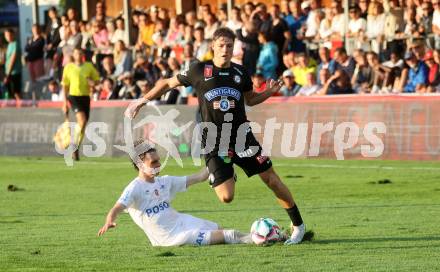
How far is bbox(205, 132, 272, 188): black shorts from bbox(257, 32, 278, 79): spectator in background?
13.4m

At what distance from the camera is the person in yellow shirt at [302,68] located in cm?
2395

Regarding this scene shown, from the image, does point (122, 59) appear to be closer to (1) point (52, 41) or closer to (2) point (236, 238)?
(1) point (52, 41)

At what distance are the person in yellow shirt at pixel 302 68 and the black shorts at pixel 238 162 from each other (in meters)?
12.5

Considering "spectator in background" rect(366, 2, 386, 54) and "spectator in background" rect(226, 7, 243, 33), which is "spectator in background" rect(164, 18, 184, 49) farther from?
"spectator in background" rect(366, 2, 386, 54)

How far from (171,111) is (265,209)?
954 cm

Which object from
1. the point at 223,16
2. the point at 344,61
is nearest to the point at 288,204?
the point at 344,61

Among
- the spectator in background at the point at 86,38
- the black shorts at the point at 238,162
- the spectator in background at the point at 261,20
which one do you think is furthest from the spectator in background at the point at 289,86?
the black shorts at the point at 238,162

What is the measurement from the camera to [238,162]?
452 inches

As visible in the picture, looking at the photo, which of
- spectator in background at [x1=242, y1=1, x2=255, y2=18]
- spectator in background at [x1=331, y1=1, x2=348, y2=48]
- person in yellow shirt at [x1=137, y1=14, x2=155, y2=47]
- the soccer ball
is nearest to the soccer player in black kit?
the soccer ball

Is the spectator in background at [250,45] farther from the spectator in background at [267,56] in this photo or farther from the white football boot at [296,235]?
the white football boot at [296,235]

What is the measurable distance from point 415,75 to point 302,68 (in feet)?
9.19

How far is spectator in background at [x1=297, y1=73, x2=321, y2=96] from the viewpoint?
23.3m

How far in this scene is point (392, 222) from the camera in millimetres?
12977

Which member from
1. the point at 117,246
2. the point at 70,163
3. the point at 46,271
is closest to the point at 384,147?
the point at 70,163
